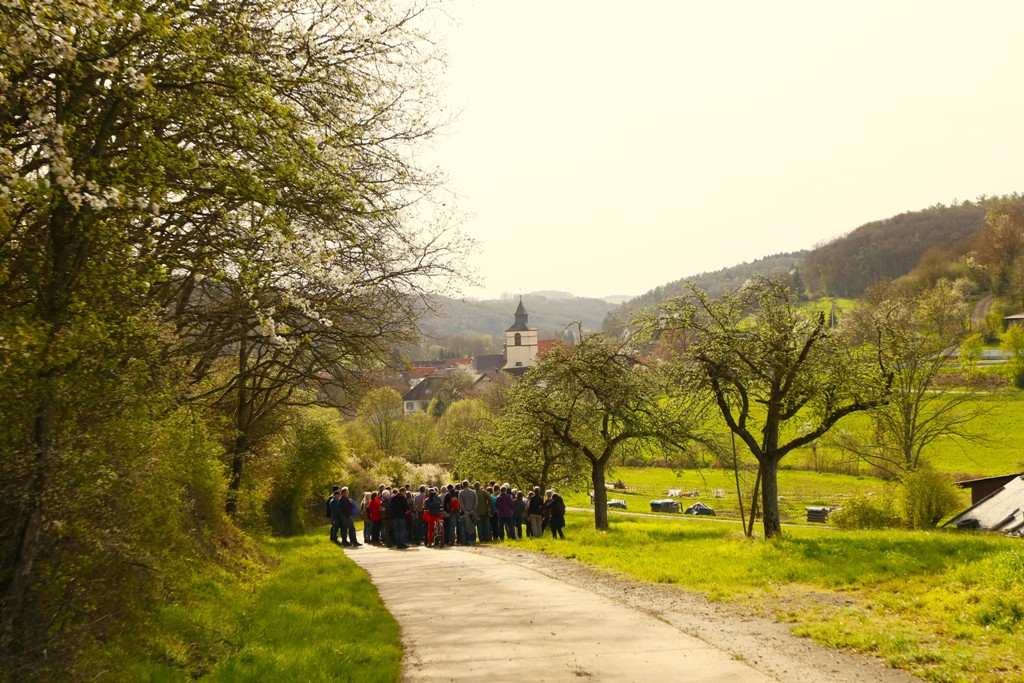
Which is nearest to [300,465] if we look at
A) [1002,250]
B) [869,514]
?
[869,514]

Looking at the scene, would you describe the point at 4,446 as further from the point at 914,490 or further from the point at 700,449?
the point at 914,490

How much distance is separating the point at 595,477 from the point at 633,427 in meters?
2.63

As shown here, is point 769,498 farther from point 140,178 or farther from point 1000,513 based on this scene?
point 140,178

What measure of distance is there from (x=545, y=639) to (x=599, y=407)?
16.6 m

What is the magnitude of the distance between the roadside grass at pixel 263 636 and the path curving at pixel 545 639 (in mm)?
443

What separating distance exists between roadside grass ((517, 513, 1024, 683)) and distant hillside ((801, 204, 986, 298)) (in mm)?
142130

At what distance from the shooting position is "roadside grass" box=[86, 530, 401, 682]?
7.58 m

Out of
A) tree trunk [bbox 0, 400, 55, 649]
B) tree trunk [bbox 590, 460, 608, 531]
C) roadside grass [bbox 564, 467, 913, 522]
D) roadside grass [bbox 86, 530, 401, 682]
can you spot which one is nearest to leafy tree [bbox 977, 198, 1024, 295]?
roadside grass [bbox 564, 467, 913, 522]

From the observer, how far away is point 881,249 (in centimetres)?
15300

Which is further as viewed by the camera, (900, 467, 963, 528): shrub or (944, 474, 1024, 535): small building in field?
(900, 467, 963, 528): shrub

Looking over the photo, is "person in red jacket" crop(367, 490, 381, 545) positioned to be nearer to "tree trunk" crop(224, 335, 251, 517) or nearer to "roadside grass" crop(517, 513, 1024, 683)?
"tree trunk" crop(224, 335, 251, 517)

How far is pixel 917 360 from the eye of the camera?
38656 millimetres

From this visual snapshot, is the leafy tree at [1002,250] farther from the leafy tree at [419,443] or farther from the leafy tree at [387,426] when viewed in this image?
the leafy tree at [387,426]

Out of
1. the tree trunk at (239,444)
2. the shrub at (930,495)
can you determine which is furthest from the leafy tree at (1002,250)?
the tree trunk at (239,444)
